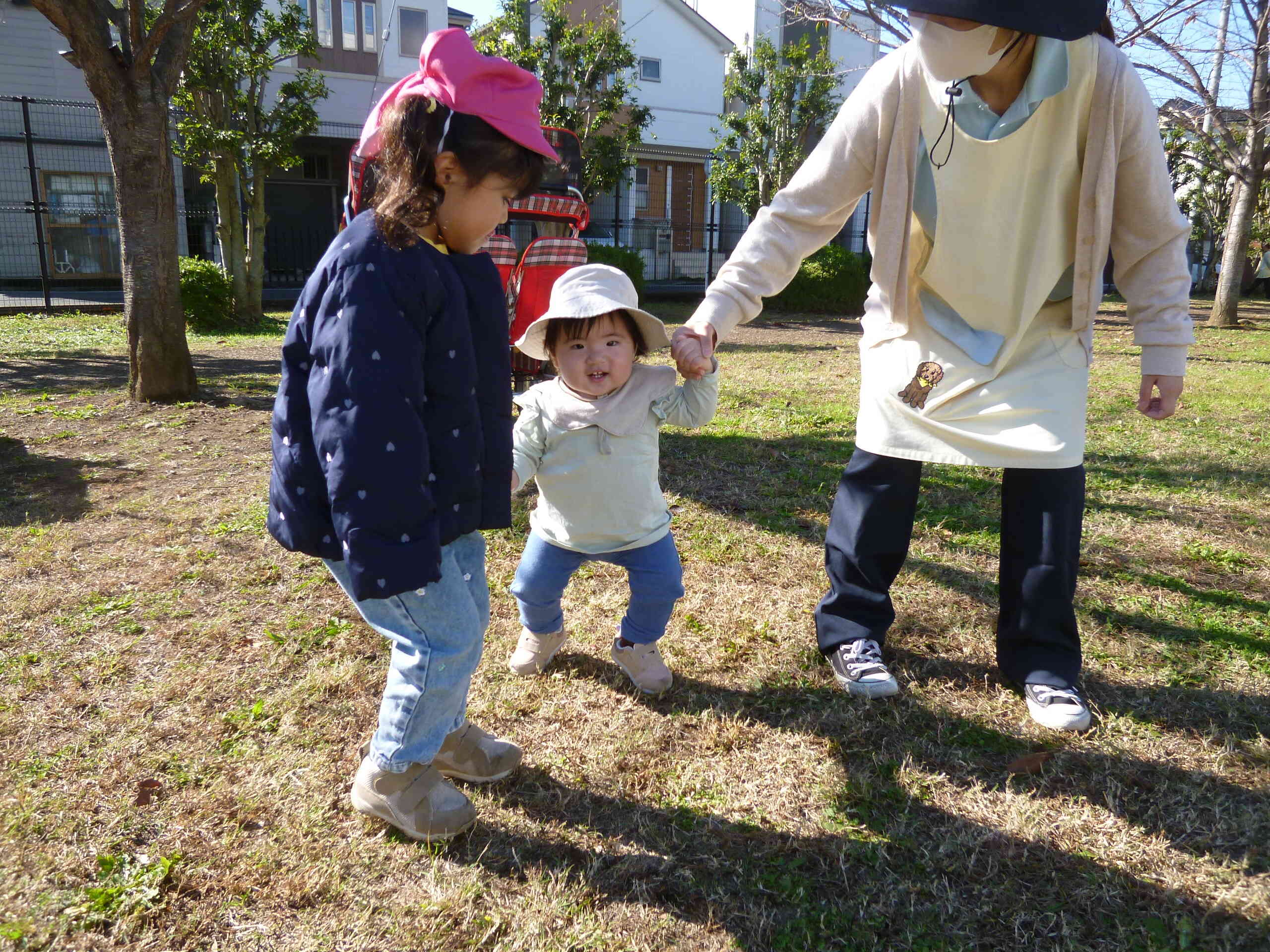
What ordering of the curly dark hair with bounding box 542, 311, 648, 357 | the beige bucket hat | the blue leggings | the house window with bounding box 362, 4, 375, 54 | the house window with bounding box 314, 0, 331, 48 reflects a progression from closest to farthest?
the beige bucket hat < the curly dark hair with bounding box 542, 311, 648, 357 < the blue leggings < the house window with bounding box 314, 0, 331, 48 < the house window with bounding box 362, 4, 375, 54

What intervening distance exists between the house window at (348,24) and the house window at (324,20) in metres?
0.25

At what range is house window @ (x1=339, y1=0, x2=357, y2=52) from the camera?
20.8 m

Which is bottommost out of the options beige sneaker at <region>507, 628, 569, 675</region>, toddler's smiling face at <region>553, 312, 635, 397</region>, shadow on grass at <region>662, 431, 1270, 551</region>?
beige sneaker at <region>507, 628, 569, 675</region>

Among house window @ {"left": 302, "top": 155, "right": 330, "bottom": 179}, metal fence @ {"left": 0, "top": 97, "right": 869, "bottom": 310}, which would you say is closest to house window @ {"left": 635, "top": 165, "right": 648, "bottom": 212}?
metal fence @ {"left": 0, "top": 97, "right": 869, "bottom": 310}

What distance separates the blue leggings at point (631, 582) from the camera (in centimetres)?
261

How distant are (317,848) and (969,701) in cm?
173

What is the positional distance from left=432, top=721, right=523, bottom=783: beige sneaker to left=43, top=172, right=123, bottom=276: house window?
18358 millimetres

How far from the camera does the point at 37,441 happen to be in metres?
5.39

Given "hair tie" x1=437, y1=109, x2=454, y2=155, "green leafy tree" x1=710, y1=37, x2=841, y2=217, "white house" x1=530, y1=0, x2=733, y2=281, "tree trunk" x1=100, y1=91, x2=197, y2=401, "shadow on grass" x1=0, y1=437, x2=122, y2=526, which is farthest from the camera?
"white house" x1=530, y1=0, x2=733, y2=281

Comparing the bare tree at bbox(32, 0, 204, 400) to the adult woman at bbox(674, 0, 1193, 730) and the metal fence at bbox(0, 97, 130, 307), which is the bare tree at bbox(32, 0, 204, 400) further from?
the metal fence at bbox(0, 97, 130, 307)

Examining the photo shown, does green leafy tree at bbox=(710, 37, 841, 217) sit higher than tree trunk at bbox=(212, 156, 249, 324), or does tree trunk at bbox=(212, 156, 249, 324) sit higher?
green leafy tree at bbox=(710, 37, 841, 217)

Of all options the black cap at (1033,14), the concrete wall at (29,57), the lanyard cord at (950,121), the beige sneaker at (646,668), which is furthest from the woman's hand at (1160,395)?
the concrete wall at (29,57)

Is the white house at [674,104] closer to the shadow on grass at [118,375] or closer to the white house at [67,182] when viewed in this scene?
the white house at [67,182]

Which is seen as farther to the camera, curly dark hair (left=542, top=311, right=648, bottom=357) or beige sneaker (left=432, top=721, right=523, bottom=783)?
curly dark hair (left=542, top=311, right=648, bottom=357)
